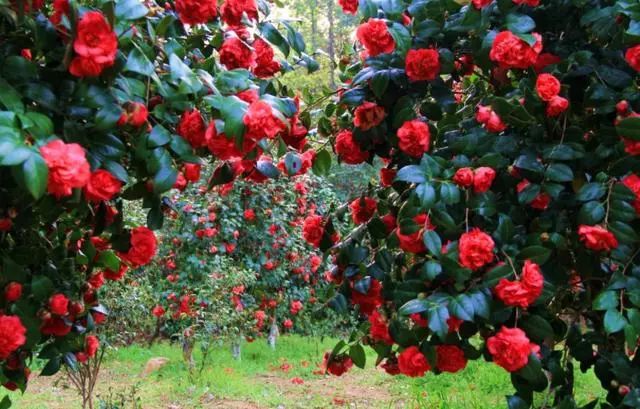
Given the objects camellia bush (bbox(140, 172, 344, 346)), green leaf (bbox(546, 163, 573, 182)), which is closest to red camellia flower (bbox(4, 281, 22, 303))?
green leaf (bbox(546, 163, 573, 182))

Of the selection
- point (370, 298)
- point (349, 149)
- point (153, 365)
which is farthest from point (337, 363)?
point (153, 365)

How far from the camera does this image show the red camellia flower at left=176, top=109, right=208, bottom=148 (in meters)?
1.20

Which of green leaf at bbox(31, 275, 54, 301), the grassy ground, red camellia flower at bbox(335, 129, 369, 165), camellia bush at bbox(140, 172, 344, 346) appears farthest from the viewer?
camellia bush at bbox(140, 172, 344, 346)

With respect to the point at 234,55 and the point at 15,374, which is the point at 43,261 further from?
the point at 234,55

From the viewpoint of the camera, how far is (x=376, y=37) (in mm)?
1604

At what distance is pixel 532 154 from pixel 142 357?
202 inches

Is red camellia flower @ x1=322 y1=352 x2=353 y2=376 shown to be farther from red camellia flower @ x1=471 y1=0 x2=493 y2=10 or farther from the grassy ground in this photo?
the grassy ground

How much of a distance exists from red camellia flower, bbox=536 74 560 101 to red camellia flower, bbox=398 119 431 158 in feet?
1.02

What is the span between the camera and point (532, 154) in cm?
149

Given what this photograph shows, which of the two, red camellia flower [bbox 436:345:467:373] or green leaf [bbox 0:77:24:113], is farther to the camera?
red camellia flower [bbox 436:345:467:373]

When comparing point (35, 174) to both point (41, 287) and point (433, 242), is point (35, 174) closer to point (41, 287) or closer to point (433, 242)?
point (41, 287)

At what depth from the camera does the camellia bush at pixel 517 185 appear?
1349mm

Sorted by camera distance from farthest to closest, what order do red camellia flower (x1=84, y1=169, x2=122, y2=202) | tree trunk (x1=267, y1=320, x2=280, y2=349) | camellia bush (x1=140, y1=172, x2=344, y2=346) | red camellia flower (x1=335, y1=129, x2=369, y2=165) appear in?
tree trunk (x1=267, y1=320, x2=280, y2=349) < camellia bush (x1=140, y1=172, x2=344, y2=346) < red camellia flower (x1=335, y1=129, x2=369, y2=165) < red camellia flower (x1=84, y1=169, x2=122, y2=202)

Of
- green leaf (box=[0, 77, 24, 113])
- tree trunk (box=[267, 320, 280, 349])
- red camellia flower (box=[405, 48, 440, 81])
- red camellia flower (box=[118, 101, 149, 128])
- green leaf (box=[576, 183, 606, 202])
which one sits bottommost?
tree trunk (box=[267, 320, 280, 349])
